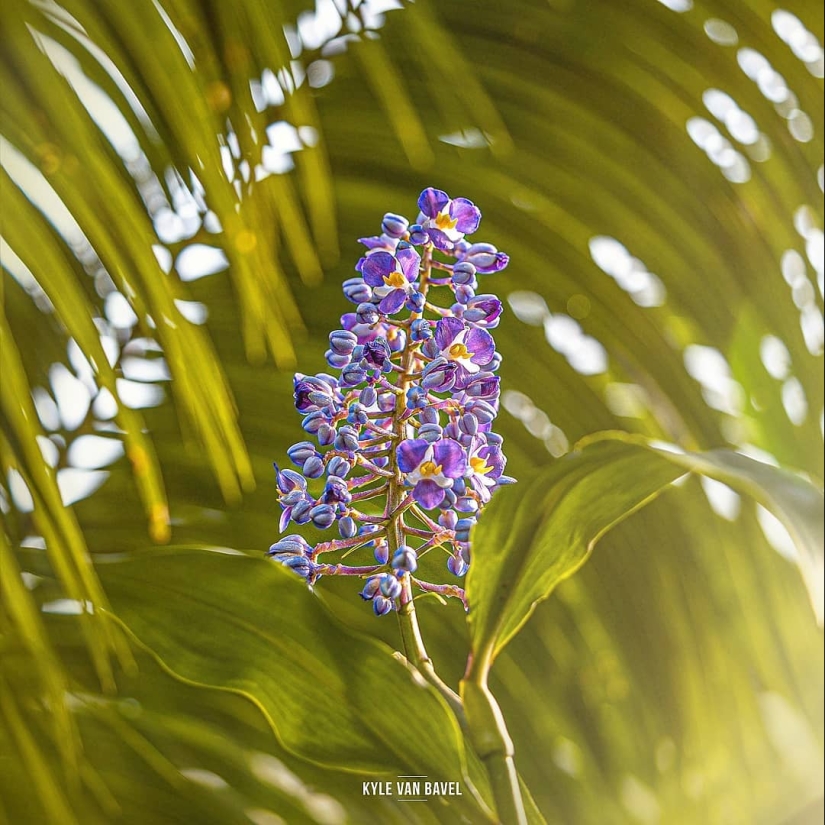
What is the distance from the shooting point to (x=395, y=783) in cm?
68

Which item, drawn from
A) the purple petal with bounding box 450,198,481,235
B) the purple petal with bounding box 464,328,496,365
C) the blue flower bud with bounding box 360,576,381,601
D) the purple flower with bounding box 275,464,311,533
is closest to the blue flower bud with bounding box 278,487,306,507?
the purple flower with bounding box 275,464,311,533

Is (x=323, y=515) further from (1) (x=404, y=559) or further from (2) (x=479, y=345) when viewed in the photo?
(2) (x=479, y=345)

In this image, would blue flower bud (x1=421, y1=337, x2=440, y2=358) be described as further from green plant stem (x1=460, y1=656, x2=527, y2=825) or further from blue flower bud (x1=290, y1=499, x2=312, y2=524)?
green plant stem (x1=460, y1=656, x2=527, y2=825)

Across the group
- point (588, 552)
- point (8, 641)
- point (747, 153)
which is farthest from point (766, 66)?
point (8, 641)

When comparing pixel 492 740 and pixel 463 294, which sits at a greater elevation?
pixel 463 294

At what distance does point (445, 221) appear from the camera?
28.9 inches

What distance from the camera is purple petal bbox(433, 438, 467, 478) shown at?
2.18 feet

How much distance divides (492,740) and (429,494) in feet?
0.83

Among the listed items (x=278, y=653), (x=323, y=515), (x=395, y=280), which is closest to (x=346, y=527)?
(x=323, y=515)

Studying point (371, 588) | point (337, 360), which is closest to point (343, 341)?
point (337, 360)

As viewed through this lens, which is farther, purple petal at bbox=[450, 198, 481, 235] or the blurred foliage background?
purple petal at bbox=[450, 198, 481, 235]

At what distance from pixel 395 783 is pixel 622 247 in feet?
2.02

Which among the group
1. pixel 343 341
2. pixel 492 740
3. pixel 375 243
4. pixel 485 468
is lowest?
pixel 492 740

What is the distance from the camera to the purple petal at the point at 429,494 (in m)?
0.66
